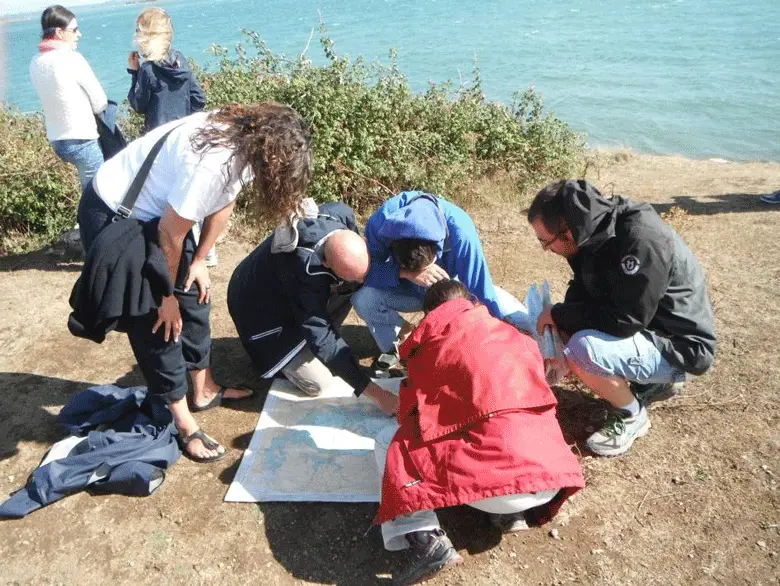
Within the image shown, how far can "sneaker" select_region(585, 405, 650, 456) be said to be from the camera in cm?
283

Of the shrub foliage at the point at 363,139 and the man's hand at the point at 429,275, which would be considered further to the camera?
the shrub foliage at the point at 363,139

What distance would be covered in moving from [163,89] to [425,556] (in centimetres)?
385

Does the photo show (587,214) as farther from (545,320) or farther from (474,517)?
(474,517)

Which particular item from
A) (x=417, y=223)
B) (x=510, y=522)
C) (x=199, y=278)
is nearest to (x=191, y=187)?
(x=199, y=278)

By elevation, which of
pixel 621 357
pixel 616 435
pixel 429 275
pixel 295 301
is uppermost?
pixel 429 275

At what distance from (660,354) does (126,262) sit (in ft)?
7.18

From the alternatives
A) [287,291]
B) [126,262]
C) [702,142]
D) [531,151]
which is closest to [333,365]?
[287,291]

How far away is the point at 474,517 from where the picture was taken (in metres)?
2.61

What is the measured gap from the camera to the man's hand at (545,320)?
2.99 m

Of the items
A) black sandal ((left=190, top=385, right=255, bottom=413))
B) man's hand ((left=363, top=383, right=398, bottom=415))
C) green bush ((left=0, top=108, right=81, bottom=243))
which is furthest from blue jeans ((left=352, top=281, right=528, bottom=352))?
green bush ((left=0, top=108, right=81, bottom=243))

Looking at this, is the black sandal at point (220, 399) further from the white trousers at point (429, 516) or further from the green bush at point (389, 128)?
the green bush at point (389, 128)

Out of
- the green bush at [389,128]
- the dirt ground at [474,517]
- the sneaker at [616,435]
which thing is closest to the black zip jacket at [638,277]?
the sneaker at [616,435]

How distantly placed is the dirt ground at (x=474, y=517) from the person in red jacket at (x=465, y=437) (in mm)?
272

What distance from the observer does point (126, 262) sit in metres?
2.43
